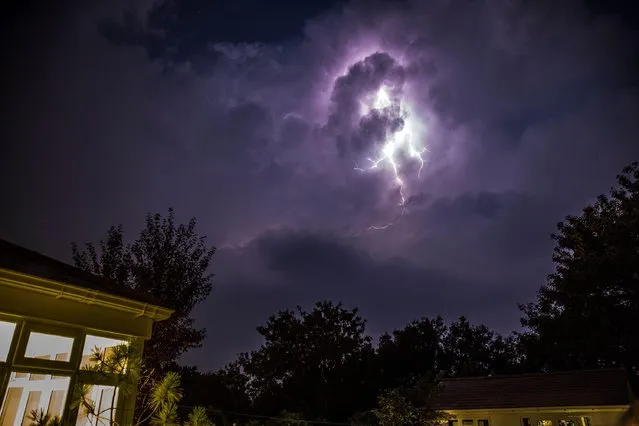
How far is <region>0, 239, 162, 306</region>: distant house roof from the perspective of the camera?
5.34 metres

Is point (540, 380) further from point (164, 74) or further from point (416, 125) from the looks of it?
point (164, 74)

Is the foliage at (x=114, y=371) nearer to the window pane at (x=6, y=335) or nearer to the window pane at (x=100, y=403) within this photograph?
the window pane at (x=100, y=403)

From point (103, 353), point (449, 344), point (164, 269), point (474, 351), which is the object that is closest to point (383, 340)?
point (449, 344)

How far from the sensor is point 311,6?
28375 mm

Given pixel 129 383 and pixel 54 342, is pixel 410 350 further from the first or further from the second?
pixel 54 342

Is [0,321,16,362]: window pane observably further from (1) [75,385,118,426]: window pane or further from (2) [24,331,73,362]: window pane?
(1) [75,385,118,426]: window pane

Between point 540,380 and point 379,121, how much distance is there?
59.2 feet

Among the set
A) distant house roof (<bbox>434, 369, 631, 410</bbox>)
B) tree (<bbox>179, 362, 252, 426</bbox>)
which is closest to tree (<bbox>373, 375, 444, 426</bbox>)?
distant house roof (<bbox>434, 369, 631, 410</bbox>)

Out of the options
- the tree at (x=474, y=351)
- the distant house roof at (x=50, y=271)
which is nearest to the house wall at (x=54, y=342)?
the distant house roof at (x=50, y=271)

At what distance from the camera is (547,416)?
17.8 meters

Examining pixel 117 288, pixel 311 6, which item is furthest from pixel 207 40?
pixel 117 288

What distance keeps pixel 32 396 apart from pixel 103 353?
1.24 metres

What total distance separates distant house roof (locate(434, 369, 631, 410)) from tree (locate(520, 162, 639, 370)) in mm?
5706

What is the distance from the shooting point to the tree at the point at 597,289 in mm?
22406
